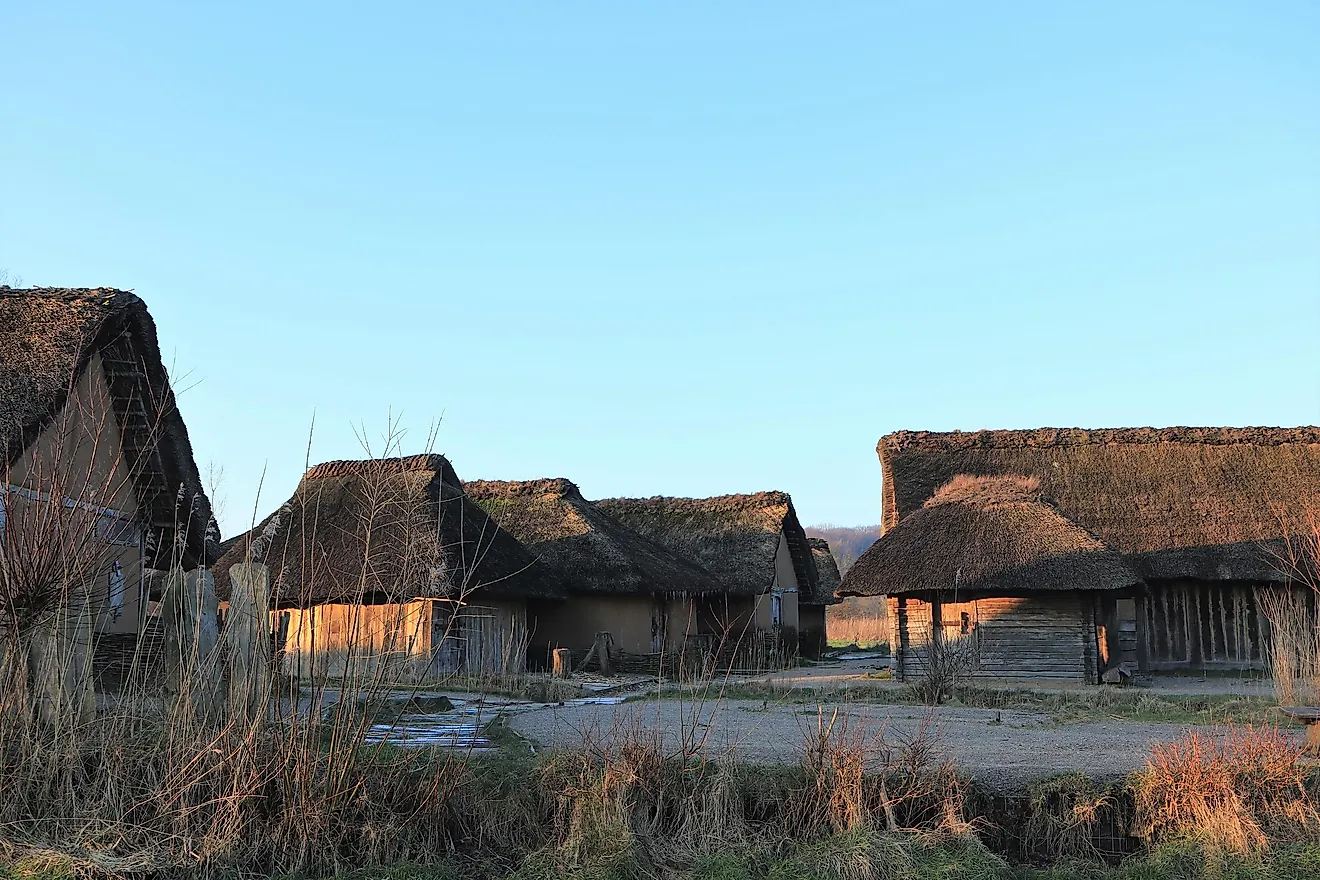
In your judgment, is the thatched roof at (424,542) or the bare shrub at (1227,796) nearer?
the bare shrub at (1227,796)

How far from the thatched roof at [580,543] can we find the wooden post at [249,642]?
15.4 meters

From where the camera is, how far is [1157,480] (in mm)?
23484

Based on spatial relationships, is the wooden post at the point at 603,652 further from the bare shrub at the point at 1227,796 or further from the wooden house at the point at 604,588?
the bare shrub at the point at 1227,796

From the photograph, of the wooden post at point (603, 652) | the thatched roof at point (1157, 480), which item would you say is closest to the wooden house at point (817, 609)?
the thatched roof at point (1157, 480)

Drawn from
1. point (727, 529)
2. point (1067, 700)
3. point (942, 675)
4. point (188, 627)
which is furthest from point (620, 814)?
point (727, 529)

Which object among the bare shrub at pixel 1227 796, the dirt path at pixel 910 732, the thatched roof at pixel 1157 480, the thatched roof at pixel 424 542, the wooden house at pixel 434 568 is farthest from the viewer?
the thatched roof at pixel 1157 480

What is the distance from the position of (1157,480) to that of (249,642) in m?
20.6

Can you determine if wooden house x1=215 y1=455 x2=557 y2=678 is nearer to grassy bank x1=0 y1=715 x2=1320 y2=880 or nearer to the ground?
the ground

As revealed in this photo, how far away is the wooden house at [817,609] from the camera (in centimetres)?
3022

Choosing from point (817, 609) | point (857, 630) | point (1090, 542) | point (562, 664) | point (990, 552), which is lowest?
point (562, 664)

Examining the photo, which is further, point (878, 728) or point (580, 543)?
point (580, 543)

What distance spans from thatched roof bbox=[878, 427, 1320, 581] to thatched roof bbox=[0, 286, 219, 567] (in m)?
14.0

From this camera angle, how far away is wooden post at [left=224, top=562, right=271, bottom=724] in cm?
630

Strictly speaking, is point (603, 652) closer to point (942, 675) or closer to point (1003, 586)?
point (1003, 586)
